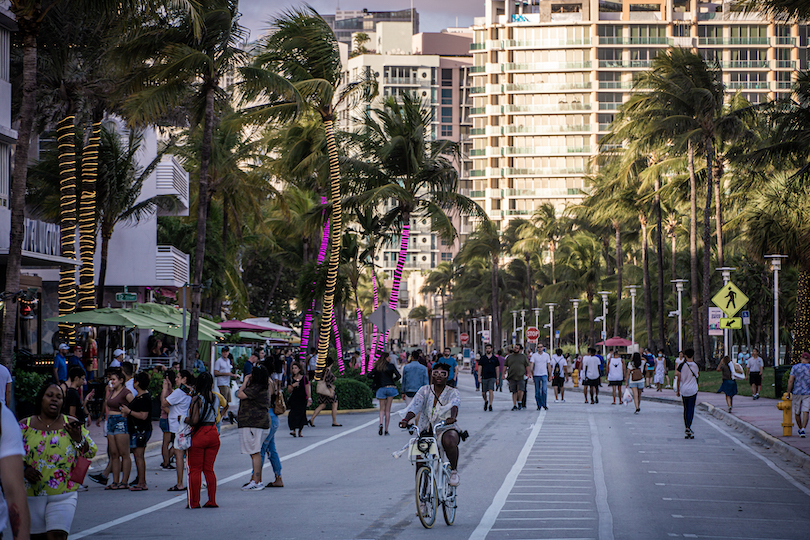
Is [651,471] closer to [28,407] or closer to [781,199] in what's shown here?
[28,407]

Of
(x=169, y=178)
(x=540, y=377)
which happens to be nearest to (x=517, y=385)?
(x=540, y=377)

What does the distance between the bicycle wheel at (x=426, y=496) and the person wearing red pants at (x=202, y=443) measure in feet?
9.12

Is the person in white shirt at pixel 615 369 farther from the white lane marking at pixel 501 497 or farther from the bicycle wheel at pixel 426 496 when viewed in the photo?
the bicycle wheel at pixel 426 496

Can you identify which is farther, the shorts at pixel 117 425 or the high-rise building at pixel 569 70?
the high-rise building at pixel 569 70

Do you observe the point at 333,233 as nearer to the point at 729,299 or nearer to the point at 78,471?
the point at 729,299

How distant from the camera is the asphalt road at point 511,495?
9.93 metres

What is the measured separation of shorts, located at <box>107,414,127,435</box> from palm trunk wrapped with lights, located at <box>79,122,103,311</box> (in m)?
16.4

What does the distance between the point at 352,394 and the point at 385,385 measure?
26.3 feet

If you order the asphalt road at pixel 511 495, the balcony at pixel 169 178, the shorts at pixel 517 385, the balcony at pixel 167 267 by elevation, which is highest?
the balcony at pixel 169 178

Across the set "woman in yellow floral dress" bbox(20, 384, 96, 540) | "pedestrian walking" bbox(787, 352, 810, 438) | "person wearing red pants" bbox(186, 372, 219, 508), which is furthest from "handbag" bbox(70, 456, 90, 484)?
"pedestrian walking" bbox(787, 352, 810, 438)

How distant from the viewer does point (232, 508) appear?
37.9ft

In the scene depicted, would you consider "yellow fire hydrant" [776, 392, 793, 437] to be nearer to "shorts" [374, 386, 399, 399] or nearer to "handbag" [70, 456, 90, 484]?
"shorts" [374, 386, 399, 399]

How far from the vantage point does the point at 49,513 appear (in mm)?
6621

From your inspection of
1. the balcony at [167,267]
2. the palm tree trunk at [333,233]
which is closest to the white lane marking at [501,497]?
the palm tree trunk at [333,233]
